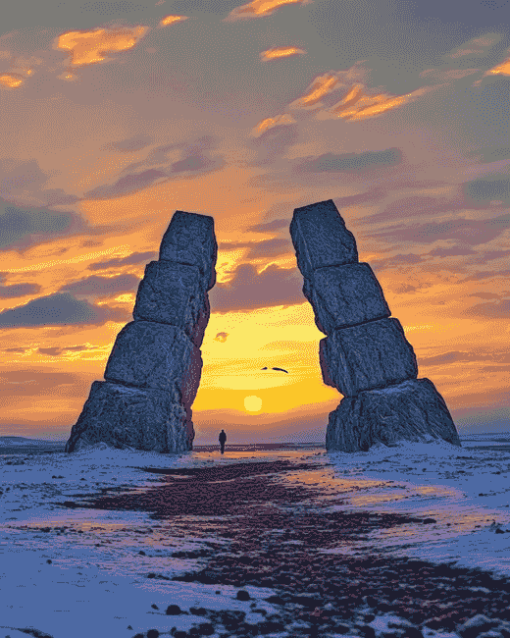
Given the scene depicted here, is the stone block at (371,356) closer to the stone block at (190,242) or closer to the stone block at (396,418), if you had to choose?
the stone block at (396,418)

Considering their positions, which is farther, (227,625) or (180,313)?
(180,313)

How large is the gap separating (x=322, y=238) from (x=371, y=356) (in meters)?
4.36

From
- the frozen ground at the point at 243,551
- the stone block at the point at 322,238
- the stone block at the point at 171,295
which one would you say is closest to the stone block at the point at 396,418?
the stone block at the point at 322,238

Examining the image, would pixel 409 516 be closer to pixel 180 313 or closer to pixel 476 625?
pixel 476 625

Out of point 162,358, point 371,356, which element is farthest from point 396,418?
point 162,358

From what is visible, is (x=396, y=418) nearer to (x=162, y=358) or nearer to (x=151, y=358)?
(x=162, y=358)

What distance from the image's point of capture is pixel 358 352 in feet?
67.1

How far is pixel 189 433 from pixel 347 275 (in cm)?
786

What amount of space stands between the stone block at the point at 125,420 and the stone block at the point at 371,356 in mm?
5664

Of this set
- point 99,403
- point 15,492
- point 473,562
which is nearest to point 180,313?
point 99,403

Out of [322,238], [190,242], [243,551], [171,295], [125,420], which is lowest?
[243,551]

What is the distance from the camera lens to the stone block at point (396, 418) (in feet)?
61.2

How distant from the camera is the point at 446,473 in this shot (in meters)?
12.1

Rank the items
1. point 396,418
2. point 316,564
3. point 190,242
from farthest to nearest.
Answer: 1. point 190,242
2. point 396,418
3. point 316,564
